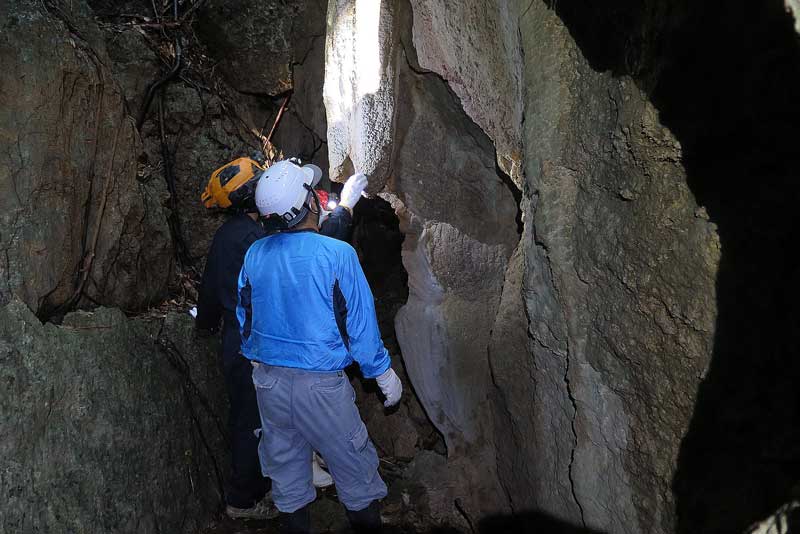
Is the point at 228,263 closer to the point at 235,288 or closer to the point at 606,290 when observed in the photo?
the point at 235,288

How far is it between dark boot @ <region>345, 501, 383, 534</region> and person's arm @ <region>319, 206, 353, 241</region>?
1495 mm

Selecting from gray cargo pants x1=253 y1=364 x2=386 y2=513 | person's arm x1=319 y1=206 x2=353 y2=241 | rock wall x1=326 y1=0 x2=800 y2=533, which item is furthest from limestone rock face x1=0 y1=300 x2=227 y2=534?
rock wall x1=326 y1=0 x2=800 y2=533

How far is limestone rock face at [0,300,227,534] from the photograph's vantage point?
7.40 feet

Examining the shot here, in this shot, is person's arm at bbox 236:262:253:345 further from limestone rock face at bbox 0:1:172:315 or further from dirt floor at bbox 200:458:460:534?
dirt floor at bbox 200:458:460:534

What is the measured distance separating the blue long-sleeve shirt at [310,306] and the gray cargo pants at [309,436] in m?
0.10

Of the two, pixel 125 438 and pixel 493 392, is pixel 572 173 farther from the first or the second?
pixel 125 438

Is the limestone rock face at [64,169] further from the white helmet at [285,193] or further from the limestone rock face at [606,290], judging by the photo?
the limestone rock face at [606,290]

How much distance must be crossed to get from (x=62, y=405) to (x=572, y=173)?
251 cm

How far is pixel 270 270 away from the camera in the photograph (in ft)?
8.52

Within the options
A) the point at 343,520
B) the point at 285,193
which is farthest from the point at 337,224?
the point at 343,520

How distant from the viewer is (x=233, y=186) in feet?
10.5

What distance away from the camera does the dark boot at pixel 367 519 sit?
2.80 metres

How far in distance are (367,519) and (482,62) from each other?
2.43 meters

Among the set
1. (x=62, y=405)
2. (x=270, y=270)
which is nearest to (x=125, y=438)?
(x=62, y=405)
